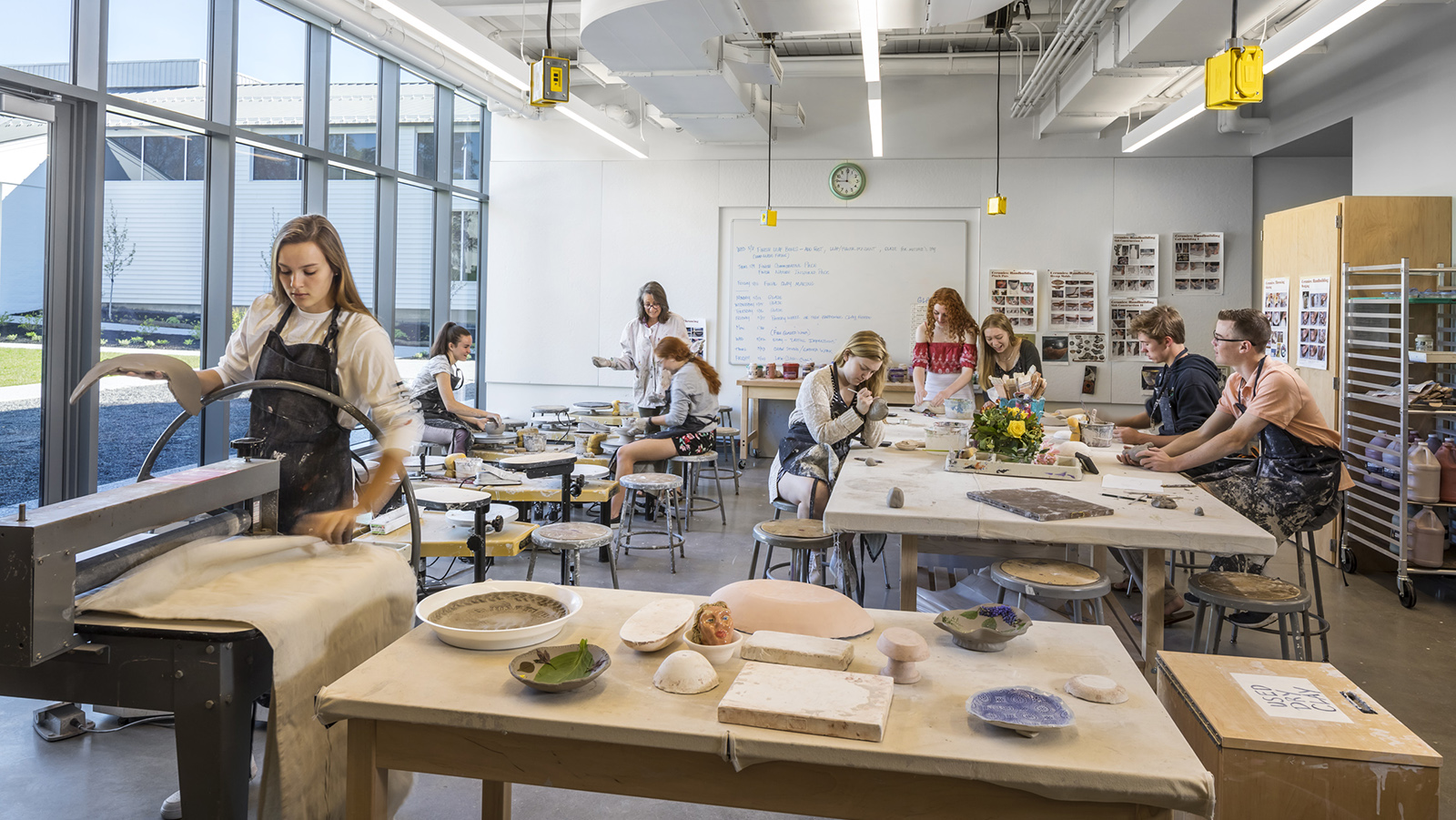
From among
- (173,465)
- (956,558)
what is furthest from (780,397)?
(173,465)

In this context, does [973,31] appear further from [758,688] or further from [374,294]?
[758,688]

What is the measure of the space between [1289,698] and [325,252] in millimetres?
2542

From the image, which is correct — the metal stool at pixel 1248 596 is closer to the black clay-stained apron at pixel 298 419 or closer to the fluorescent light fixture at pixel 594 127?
the black clay-stained apron at pixel 298 419

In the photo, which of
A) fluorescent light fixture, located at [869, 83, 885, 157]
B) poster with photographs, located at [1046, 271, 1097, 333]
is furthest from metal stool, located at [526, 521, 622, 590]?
poster with photographs, located at [1046, 271, 1097, 333]

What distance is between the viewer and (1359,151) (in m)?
6.52

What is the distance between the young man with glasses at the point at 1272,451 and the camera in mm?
3869

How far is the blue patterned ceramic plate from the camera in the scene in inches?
56.2

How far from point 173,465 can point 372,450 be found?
1.85m

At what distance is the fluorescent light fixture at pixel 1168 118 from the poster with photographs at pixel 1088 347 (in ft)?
6.31

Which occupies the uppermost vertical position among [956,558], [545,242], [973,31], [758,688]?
[973,31]

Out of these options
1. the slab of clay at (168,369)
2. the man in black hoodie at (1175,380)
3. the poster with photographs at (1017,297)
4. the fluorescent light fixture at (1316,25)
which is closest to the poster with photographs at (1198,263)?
the poster with photographs at (1017,297)

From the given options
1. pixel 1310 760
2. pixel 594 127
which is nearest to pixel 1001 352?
pixel 594 127

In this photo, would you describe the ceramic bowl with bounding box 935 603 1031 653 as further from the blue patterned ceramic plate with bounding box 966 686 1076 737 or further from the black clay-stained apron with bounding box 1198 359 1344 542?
the black clay-stained apron with bounding box 1198 359 1344 542

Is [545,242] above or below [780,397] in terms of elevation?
above
